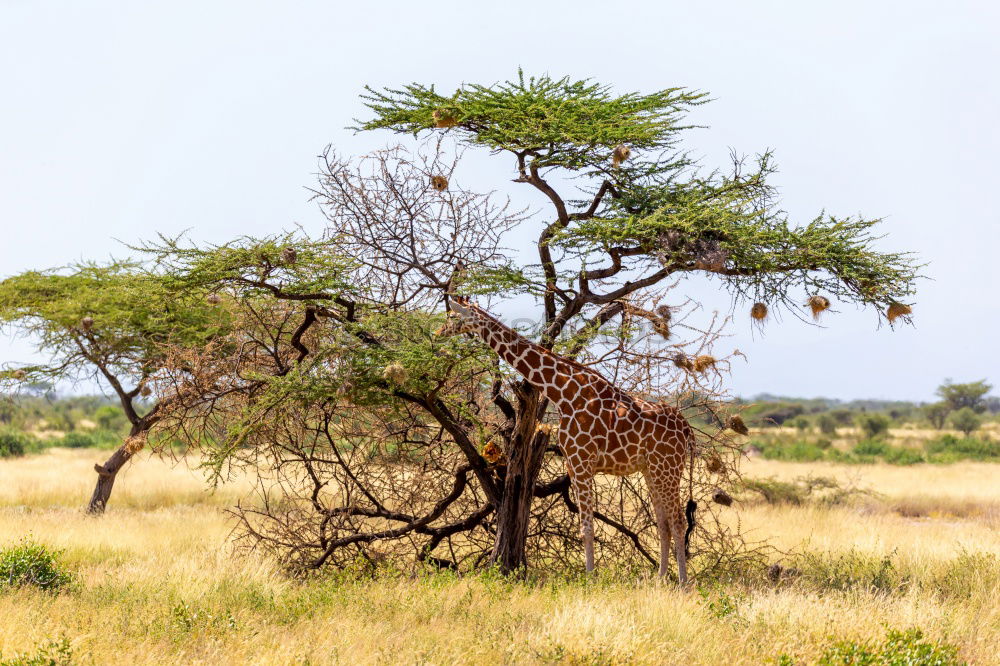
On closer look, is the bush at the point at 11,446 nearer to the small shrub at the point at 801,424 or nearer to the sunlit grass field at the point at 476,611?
the sunlit grass field at the point at 476,611

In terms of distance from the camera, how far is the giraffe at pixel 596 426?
29.3ft

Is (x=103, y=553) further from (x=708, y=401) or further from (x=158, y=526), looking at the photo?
(x=708, y=401)

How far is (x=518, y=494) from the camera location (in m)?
10.1

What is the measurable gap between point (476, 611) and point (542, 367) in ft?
7.73

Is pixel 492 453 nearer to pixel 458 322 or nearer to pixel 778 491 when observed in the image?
pixel 458 322

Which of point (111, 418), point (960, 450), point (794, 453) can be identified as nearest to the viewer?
point (794, 453)

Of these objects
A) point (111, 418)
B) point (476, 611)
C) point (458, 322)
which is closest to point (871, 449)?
point (458, 322)

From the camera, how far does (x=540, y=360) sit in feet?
29.9

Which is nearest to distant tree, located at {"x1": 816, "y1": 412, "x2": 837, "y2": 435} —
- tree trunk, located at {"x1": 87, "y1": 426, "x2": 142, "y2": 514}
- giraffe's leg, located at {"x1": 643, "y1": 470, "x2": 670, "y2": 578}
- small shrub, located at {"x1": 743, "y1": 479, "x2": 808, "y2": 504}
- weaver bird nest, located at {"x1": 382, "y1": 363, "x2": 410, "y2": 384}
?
small shrub, located at {"x1": 743, "y1": 479, "x2": 808, "y2": 504}

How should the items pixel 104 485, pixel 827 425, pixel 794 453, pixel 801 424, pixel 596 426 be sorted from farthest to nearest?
pixel 801 424 → pixel 827 425 → pixel 794 453 → pixel 104 485 → pixel 596 426

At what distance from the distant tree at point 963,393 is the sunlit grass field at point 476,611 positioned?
5283 centimetres

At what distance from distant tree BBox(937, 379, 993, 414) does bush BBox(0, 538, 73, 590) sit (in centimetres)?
6131

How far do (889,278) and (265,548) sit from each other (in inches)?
299

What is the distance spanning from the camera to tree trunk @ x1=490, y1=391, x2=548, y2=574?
10.0 m
